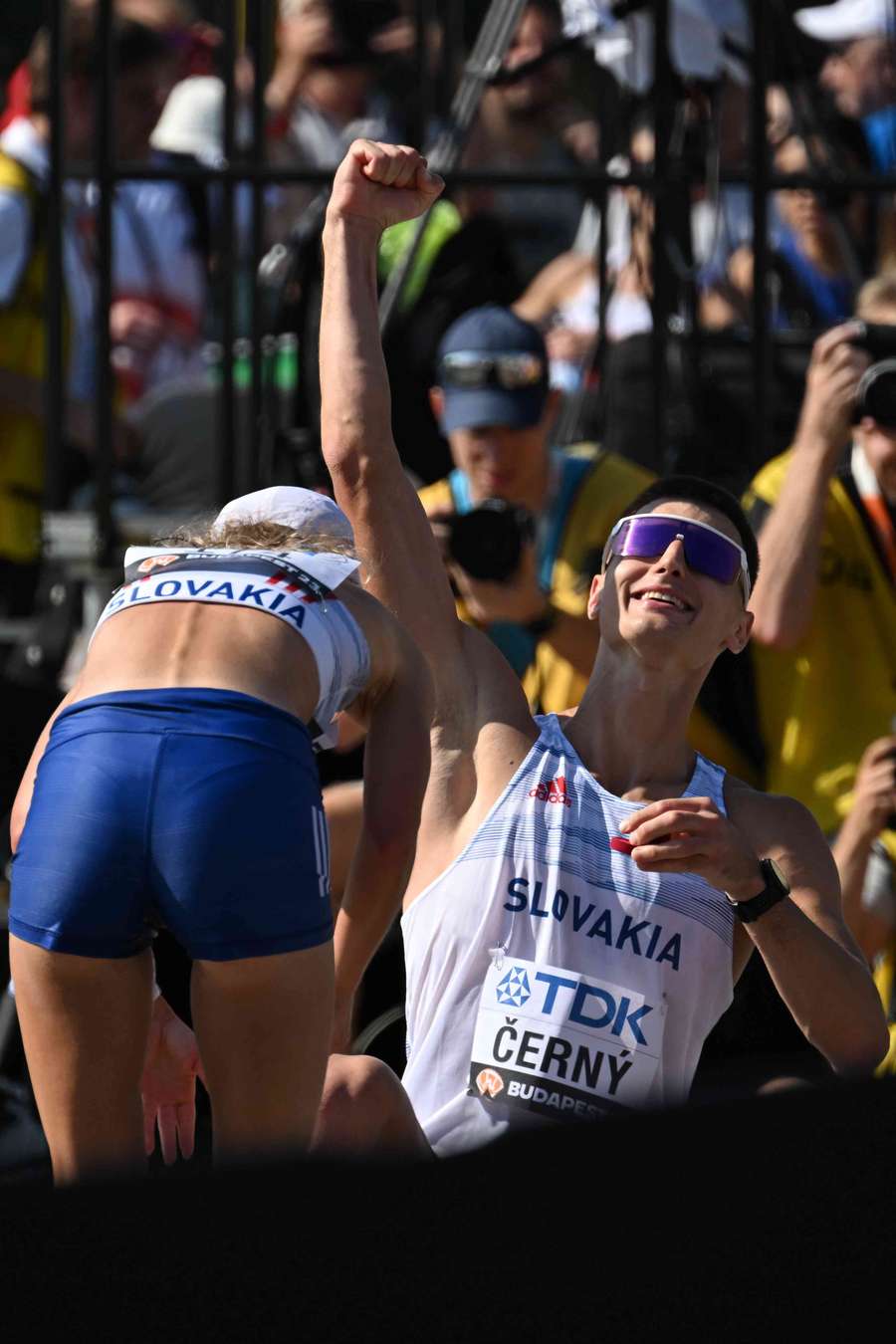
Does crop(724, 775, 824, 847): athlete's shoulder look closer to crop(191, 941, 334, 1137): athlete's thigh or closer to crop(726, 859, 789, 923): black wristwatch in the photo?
crop(726, 859, 789, 923): black wristwatch

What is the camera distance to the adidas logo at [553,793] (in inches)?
124

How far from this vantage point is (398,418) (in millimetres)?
5559

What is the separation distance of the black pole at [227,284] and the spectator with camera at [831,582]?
122 cm

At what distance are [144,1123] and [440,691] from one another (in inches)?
33.3

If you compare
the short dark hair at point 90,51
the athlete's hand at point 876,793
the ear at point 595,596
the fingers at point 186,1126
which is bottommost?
the fingers at point 186,1126

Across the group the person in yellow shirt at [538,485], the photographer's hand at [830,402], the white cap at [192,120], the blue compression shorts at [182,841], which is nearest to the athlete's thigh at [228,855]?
the blue compression shorts at [182,841]

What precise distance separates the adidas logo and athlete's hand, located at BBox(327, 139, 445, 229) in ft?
2.93

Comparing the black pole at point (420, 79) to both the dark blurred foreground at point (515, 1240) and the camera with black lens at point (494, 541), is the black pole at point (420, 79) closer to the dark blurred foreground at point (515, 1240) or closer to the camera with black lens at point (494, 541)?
the camera with black lens at point (494, 541)

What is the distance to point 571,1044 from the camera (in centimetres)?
304

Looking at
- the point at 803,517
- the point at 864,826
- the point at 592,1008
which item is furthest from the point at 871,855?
the point at 592,1008

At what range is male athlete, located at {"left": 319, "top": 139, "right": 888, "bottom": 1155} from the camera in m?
3.03

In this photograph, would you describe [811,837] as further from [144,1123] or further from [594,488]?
[594,488]

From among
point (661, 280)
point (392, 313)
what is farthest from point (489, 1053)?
point (392, 313)

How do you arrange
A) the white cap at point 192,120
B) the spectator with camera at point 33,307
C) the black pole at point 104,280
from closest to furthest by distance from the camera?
the black pole at point 104,280 < the spectator with camera at point 33,307 < the white cap at point 192,120
